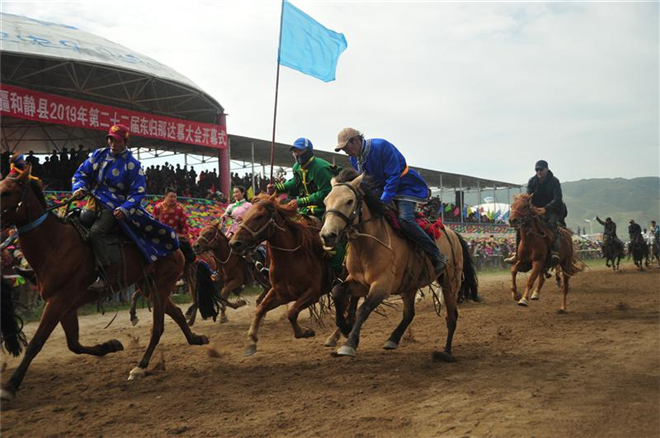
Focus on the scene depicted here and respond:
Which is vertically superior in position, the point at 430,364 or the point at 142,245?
the point at 142,245

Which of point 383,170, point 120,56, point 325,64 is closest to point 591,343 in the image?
point 383,170

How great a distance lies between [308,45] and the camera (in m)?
11.0

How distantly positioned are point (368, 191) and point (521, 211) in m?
5.88

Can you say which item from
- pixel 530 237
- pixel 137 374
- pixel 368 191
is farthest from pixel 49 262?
pixel 530 237

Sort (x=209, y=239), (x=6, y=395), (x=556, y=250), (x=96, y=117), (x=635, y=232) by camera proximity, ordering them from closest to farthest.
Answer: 1. (x=6, y=395)
2. (x=209, y=239)
3. (x=556, y=250)
4. (x=96, y=117)
5. (x=635, y=232)

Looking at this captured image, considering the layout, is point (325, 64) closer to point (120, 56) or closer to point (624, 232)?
point (120, 56)

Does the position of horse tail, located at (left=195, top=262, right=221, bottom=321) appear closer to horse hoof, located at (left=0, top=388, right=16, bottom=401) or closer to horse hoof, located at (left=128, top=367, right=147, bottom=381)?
horse hoof, located at (left=128, top=367, right=147, bottom=381)

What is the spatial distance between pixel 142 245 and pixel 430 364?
3.58 meters

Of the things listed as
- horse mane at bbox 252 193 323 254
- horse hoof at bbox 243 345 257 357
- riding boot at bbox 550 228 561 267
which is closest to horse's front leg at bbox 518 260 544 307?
riding boot at bbox 550 228 561 267

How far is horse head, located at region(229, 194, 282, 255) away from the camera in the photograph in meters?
6.39

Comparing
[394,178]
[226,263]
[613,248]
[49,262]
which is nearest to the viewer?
[49,262]

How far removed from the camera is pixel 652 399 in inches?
175

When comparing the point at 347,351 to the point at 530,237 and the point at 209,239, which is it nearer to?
the point at 209,239

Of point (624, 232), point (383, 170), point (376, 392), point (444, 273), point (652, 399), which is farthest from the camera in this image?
point (624, 232)
